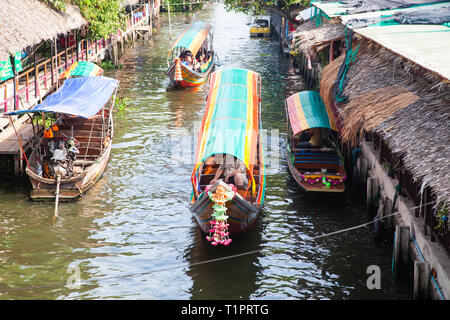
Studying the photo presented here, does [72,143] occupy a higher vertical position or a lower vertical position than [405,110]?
lower

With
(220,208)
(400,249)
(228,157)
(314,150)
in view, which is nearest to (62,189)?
(228,157)

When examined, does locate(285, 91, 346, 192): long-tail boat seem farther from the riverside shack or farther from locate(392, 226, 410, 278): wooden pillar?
locate(392, 226, 410, 278): wooden pillar

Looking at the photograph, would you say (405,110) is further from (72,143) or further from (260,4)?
(260,4)

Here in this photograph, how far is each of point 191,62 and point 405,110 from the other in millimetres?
18212

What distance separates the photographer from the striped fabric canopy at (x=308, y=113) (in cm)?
1619

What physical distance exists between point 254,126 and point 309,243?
323 cm

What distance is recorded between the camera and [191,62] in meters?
28.7

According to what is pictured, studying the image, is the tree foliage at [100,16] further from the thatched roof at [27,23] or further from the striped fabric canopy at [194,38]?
the striped fabric canopy at [194,38]

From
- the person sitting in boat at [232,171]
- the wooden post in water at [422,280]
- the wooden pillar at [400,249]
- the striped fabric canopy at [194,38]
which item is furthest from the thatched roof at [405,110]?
the striped fabric canopy at [194,38]

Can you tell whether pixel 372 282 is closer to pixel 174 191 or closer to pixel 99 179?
pixel 174 191

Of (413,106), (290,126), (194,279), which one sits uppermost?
(413,106)

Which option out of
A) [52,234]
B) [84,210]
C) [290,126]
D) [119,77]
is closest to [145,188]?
[84,210]

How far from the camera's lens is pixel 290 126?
56.5ft

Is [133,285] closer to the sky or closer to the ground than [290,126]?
closer to the ground
